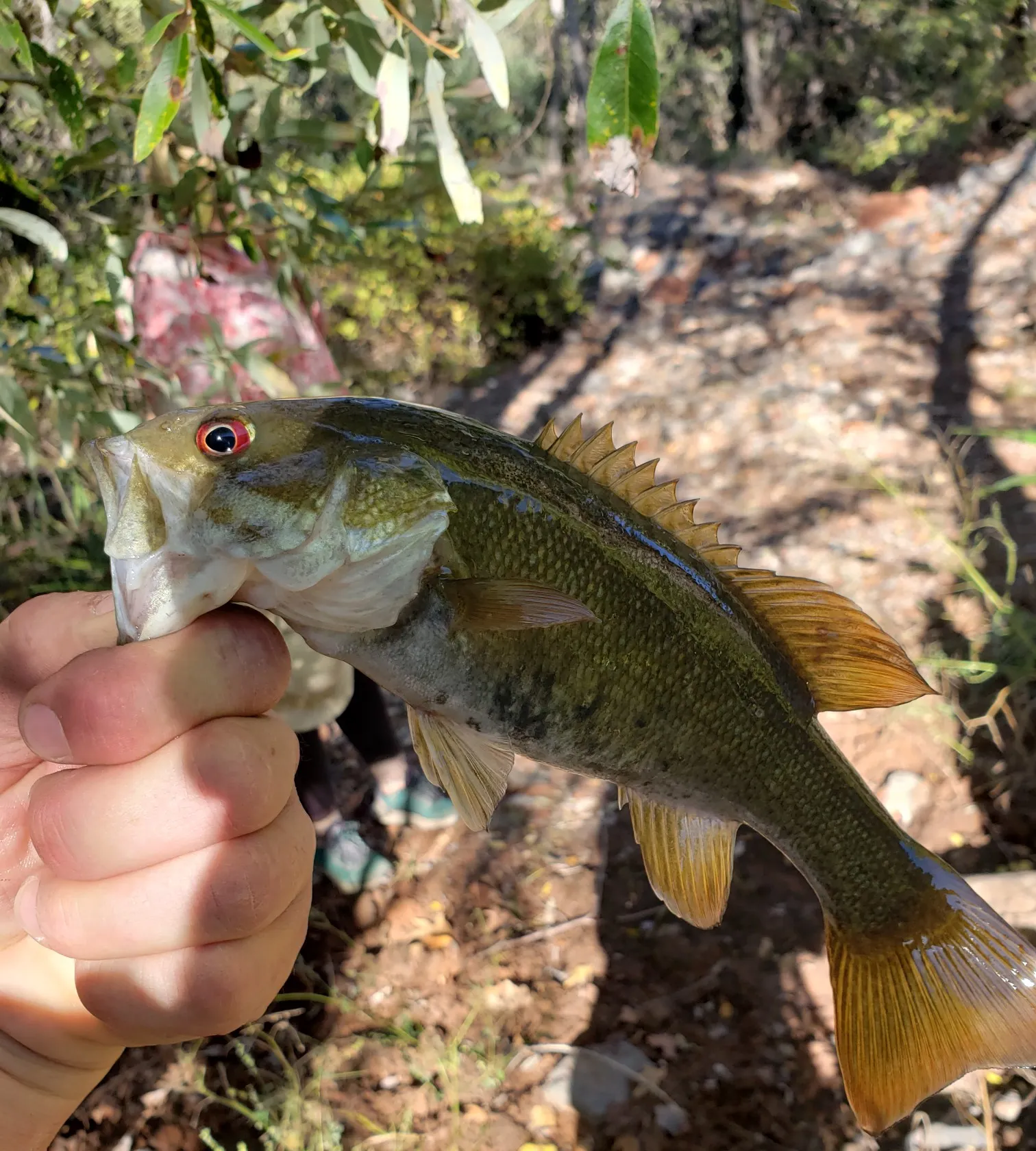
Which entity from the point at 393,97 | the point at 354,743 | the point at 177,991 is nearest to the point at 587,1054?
the point at 354,743

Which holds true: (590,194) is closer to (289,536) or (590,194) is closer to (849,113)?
(849,113)

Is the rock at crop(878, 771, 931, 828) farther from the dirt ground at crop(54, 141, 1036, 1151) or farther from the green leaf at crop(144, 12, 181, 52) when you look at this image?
the green leaf at crop(144, 12, 181, 52)

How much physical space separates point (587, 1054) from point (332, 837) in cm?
133

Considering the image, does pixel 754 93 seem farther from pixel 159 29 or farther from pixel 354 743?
pixel 159 29

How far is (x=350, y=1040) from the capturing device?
2.79 meters

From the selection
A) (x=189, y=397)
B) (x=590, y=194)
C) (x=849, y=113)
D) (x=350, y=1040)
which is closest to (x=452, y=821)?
(x=350, y=1040)

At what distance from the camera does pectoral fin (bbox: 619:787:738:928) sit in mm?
1430

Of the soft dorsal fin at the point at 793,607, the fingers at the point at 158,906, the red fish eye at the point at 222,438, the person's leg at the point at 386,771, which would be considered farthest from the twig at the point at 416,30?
the person's leg at the point at 386,771

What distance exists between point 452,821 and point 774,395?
13.4 feet

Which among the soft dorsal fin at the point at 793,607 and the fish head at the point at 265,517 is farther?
the soft dorsal fin at the point at 793,607

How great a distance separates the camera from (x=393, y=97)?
1.80m

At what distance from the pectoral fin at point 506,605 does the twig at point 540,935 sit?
2.25 meters

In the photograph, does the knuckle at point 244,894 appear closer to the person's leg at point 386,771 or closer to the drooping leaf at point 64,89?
the drooping leaf at point 64,89

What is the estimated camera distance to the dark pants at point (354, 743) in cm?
344
